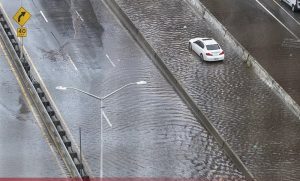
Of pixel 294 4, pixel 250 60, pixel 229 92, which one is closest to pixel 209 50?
pixel 250 60

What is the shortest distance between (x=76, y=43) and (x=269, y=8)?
16750 millimetres

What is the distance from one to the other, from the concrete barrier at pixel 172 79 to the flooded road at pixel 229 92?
517mm

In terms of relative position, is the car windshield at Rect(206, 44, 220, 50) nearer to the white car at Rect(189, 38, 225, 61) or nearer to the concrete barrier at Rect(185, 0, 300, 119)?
the white car at Rect(189, 38, 225, 61)

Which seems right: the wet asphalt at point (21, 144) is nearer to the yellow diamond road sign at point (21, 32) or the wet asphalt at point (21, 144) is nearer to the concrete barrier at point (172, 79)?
the yellow diamond road sign at point (21, 32)

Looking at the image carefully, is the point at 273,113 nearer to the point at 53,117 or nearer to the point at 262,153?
the point at 262,153

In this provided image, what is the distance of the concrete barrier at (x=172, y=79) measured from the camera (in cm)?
5616

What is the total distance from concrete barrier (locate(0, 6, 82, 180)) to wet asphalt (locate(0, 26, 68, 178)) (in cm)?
40

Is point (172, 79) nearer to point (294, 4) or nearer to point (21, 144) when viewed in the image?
point (21, 144)

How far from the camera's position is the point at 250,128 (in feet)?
196

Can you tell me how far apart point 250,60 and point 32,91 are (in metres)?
16.1

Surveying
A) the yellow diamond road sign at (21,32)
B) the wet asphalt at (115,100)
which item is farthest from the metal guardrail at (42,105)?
the yellow diamond road sign at (21,32)

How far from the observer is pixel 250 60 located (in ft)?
222

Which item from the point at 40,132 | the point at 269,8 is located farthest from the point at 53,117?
the point at 269,8

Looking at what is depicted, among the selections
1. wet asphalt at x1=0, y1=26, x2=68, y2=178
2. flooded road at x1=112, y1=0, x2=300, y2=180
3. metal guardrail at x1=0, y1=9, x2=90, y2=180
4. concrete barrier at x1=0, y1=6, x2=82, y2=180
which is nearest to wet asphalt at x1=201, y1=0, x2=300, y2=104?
flooded road at x1=112, y1=0, x2=300, y2=180
